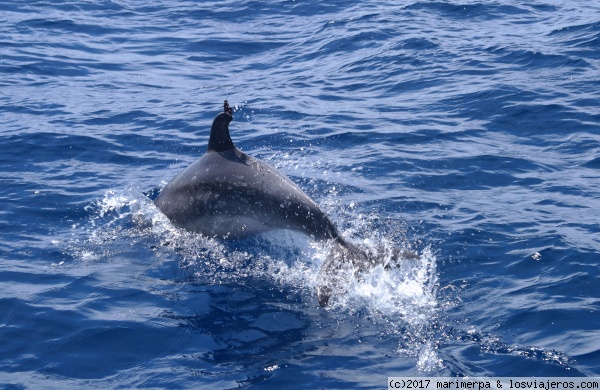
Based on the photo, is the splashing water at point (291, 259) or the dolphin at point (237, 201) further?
the dolphin at point (237, 201)

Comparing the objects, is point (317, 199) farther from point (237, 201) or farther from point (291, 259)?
point (291, 259)

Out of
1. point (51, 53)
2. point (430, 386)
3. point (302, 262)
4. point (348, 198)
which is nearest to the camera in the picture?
A: point (430, 386)

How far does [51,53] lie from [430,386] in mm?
20355

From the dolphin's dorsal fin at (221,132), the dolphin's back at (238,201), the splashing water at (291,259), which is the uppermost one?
the dolphin's dorsal fin at (221,132)

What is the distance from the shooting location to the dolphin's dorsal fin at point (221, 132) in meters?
12.4

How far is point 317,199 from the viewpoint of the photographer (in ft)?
48.0

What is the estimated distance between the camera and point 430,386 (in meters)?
8.86

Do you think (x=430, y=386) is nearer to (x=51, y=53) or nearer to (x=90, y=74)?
(x=90, y=74)

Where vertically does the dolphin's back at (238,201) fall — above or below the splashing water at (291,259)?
above

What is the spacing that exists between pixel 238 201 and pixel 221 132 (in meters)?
1.08

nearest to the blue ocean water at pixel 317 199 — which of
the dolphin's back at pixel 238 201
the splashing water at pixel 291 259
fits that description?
the splashing water at pixel 291 259

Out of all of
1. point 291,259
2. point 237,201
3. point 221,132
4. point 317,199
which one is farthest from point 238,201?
point 317,199

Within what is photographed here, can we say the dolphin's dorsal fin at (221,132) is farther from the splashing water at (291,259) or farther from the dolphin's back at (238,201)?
the splashing water at (291,259)

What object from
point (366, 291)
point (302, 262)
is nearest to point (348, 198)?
point (302, 262)
